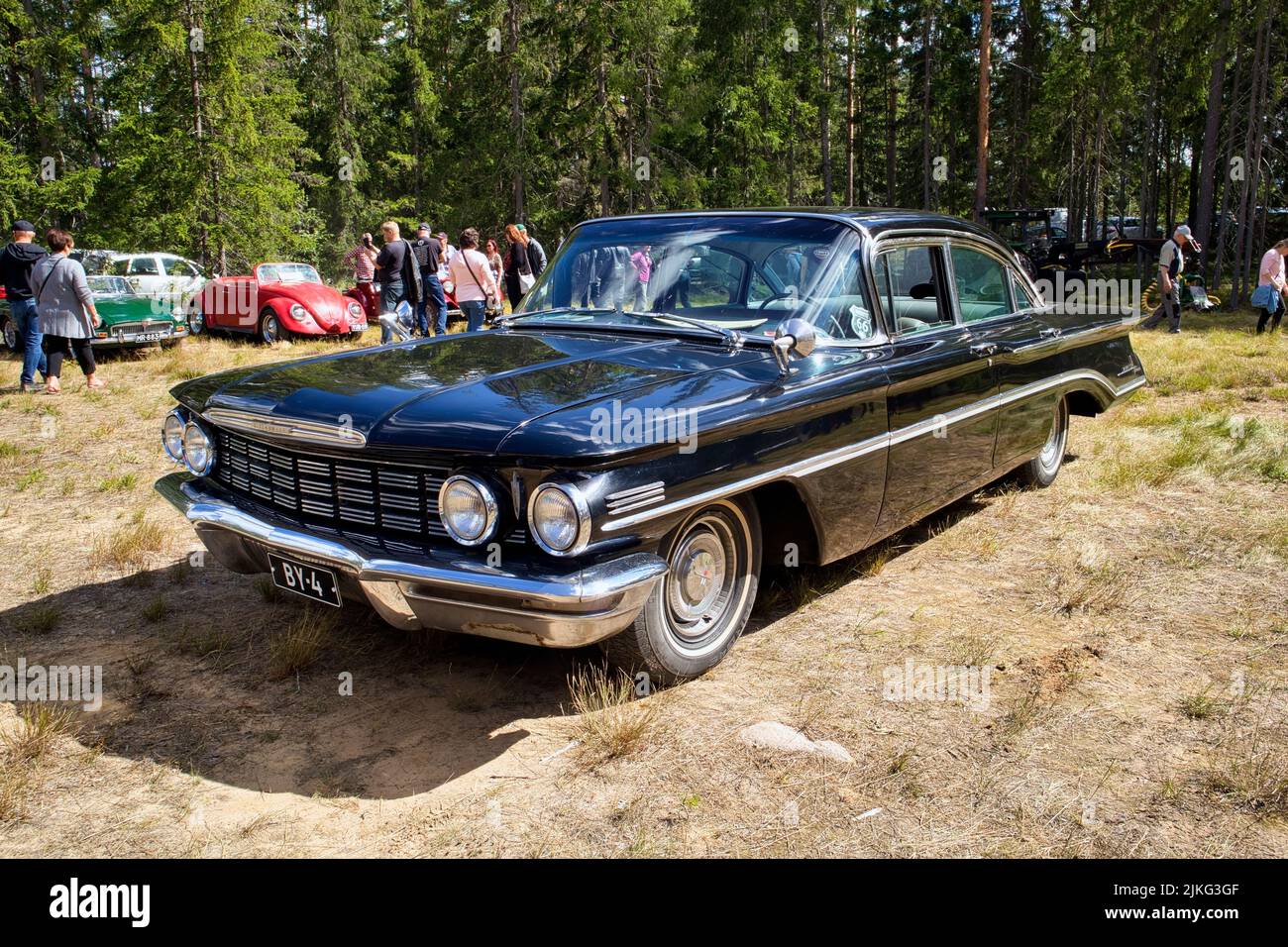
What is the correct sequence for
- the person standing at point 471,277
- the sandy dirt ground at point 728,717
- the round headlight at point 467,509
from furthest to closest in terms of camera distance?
the person standing at point 471,277 → the round headlight at point 467,509 → the sandy dirt ground at point 728,717

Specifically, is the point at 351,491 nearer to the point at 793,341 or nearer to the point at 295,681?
the point at 295,681

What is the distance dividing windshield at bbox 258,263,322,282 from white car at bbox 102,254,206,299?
1.01m

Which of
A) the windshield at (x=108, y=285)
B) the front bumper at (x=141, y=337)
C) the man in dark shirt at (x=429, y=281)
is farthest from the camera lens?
the windshield at (x=108, y=285)

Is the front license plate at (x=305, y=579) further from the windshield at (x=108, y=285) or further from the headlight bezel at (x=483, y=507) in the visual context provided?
the windshield at (x=108, y=285)

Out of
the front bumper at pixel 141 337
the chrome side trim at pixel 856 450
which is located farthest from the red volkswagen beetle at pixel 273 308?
the chrome side trim at pixel 856 450

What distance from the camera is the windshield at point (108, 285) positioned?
1352cm

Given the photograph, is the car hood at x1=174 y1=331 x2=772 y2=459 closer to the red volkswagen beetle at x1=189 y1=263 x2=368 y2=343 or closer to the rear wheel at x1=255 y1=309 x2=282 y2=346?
the red volkswagen beetle at x1=189 y1=263 x2=368 y2=343

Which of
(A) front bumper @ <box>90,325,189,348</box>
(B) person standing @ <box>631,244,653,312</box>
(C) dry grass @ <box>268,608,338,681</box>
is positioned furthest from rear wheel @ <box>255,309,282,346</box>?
(C) dry grass @ <box>268,608,338,681</box>

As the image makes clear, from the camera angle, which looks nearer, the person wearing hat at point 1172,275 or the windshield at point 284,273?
the person wearing hat at point 1172,275

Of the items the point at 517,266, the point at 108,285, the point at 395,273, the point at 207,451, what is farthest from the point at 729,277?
the point at 108,285

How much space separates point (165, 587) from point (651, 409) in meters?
3.07

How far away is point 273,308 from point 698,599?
1271cm
